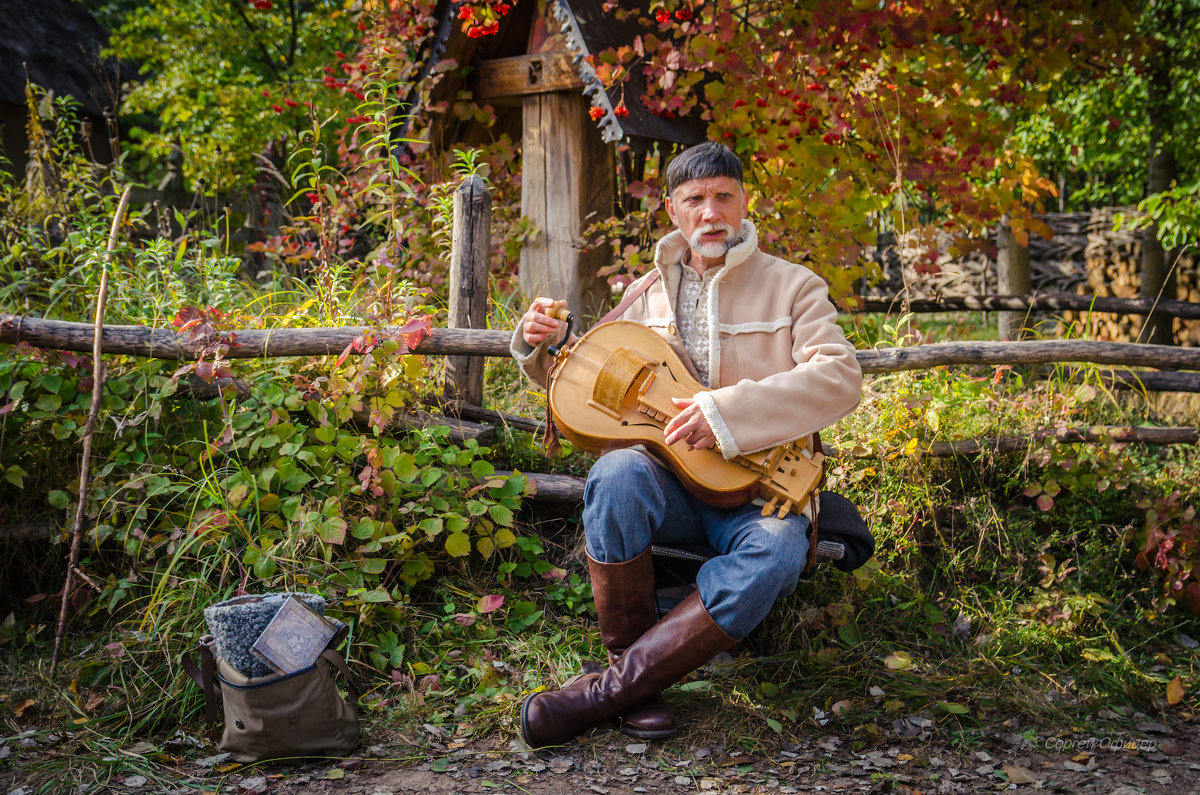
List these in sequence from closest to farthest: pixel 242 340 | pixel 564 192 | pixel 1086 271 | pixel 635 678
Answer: pixel 635 678 < pixel 242 340 < pixel 564 192 < pixel 1086 271

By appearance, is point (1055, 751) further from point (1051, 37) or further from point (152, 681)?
point (1051, 37)

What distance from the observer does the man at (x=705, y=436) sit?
2.27 metres

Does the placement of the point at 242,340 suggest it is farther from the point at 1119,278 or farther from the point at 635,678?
the point at 1119,278

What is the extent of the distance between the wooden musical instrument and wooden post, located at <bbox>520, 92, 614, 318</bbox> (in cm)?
229

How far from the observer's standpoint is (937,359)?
3506mm

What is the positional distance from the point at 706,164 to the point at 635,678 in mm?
1473

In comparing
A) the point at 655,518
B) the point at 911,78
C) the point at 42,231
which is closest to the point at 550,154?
the point at 911,78

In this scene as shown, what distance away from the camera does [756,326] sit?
8.32 feet

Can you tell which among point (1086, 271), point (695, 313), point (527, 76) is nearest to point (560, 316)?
point (695, 313)

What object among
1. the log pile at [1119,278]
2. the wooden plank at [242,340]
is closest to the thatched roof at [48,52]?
the wooden plank at [242,340]

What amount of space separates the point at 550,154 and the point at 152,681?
336 cm

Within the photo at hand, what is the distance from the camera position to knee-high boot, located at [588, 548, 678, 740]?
2350 millimetres

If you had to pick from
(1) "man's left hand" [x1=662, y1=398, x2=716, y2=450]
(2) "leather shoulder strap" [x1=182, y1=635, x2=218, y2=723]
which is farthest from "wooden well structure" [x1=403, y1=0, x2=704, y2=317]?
(2) "leather shoulder strap" [x1=182, y1=635, x2=218, y2=723]

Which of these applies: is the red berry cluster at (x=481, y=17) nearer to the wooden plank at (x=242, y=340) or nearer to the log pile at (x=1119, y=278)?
the wooden plank at (x=242, y=340)
